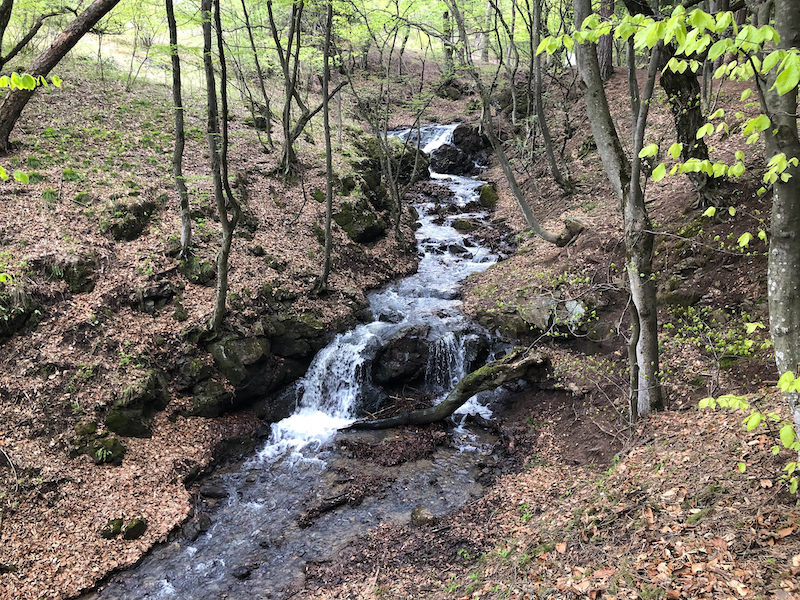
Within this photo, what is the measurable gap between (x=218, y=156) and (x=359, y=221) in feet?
20.4

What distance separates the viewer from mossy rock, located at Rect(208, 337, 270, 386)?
9.30 m

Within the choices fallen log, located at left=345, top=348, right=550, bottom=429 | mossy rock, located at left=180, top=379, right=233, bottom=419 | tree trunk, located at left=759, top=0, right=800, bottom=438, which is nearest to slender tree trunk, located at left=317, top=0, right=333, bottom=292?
mossy rock, located at left=180, top=379, right=233, bottom=419

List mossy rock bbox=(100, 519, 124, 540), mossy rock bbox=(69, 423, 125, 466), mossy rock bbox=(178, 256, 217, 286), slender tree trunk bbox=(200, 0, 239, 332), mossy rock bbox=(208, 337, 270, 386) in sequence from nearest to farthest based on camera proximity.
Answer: mossy rock bbox=(100, 519, 124, 540)
mossy rock bbox=(69, 423, 125, 466)
slender tree trunk bbox=(200, 0, 239, 332)
mossy rock bbox=(208, 337, 270, 386)
mossy rock bbox=(178, 256, 217, 286)

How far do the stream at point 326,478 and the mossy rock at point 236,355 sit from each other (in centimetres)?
139

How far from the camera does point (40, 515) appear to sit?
6309 millimetres

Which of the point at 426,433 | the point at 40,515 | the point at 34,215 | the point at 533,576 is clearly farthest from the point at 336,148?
the point at 533,576

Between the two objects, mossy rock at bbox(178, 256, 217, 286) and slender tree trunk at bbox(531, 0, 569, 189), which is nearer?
mossy rock at bbox(178, 256, 217, 286)

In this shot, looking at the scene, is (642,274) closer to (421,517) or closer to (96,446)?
(421,517)

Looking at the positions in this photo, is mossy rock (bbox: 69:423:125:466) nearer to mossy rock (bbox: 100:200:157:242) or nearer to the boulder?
mossy rock (bbox: 100:200:157:242)

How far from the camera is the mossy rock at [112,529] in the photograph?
6438 millimetres

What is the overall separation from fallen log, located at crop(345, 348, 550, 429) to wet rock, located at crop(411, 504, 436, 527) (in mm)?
2437

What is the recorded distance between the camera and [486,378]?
8.90 meters

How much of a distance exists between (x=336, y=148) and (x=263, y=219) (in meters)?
5.83

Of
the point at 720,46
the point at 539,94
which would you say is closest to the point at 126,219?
the point at 720,46
